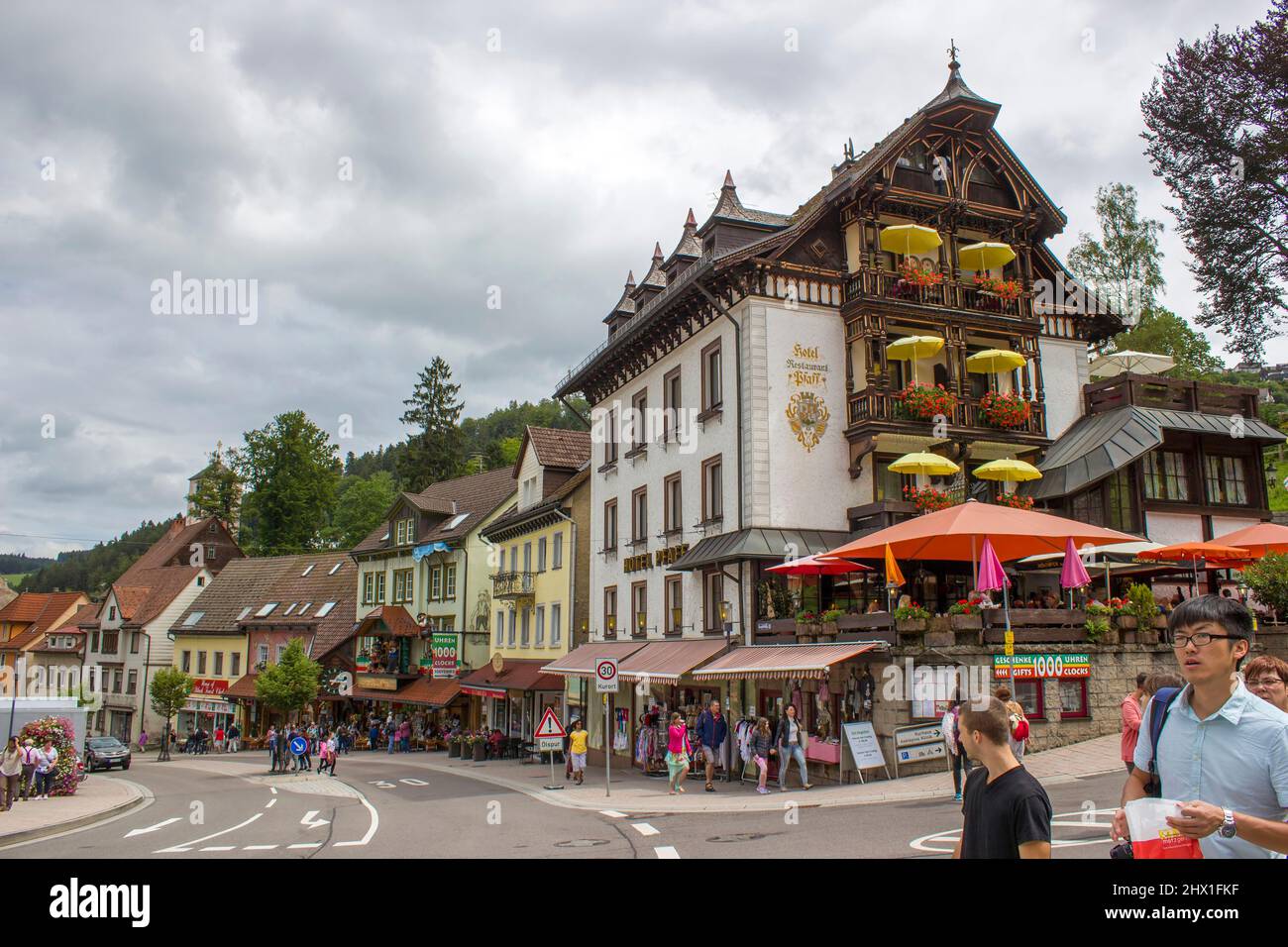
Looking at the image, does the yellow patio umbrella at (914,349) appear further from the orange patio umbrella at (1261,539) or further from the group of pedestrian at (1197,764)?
the group of pedestrian at (1197,764)

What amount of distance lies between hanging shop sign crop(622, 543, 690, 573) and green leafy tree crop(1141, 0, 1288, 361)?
19022 mm

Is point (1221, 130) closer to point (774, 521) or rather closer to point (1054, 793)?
point (774, 521)

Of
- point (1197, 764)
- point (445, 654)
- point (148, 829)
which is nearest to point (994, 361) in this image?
point (148, 829)

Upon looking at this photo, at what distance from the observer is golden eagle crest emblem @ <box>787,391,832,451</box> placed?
25969 millimetres

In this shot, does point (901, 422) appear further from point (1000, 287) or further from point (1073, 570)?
point (1073, 570)

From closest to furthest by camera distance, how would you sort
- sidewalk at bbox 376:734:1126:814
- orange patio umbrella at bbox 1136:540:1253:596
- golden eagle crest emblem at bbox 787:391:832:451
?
sidewalk at bbox 376:734:1126:814 → orange patio umbrella at bbox 1136:540:1253:596 → golden eagle crest emblem at bbox 787:391:832:451

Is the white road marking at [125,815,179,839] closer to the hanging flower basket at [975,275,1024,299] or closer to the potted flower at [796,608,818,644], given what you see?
the potted flower at [796,608,818,644]

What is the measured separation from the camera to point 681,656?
2612 cm

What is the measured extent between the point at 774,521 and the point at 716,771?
21.6 feet

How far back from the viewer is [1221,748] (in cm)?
390

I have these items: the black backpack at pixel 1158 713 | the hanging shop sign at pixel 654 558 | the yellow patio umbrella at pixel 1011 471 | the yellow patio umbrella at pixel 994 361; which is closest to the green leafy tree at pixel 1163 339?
the yellow patio umbrella at pixel 994 361

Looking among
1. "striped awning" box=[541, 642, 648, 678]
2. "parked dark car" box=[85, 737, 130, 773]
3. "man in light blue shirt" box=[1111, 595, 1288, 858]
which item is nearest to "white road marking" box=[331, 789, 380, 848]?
"striped awning" box=[541, 642, 648, 678]

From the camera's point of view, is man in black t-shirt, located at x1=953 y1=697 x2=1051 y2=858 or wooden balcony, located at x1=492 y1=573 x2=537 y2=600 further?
wooden balcony, located at x1=492 y1=573 x2=537 y2=600

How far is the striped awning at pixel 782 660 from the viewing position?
1941 cm
